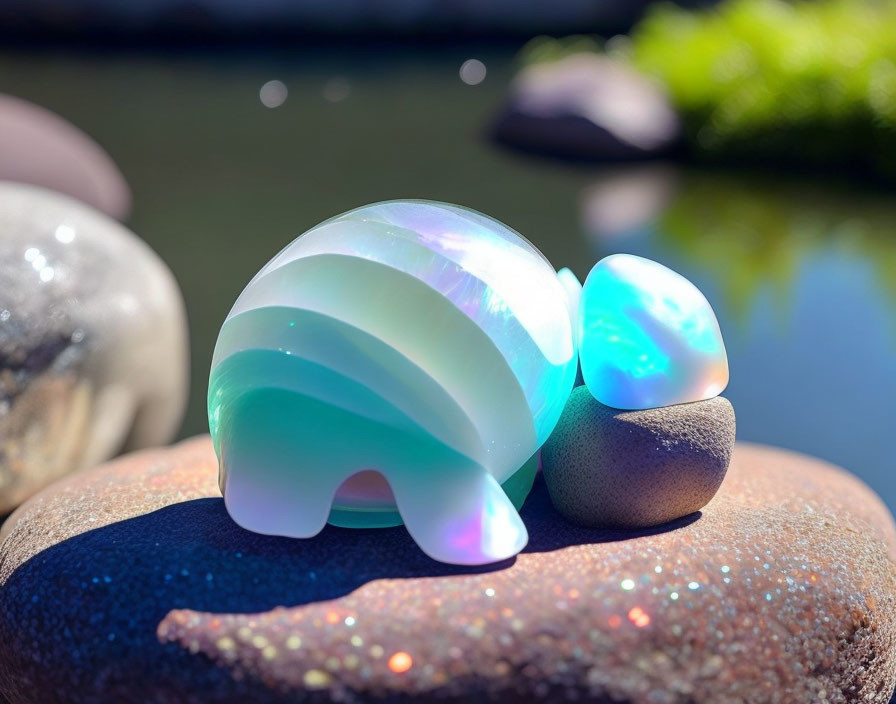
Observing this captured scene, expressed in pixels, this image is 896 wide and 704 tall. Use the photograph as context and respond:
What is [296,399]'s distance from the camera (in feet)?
6.47

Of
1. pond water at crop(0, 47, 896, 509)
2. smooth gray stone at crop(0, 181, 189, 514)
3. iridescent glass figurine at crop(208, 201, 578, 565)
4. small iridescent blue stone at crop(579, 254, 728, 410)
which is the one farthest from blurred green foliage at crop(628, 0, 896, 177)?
iridescent glass figurine at crop(208, 201, 578, 565)

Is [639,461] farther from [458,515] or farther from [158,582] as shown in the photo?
[158,582]

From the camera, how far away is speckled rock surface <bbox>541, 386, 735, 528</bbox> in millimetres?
2051

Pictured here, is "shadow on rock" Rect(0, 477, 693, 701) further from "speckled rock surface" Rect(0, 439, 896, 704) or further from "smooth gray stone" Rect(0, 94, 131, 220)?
"smooth gray stone" Rect(0, 94, 131, 220)

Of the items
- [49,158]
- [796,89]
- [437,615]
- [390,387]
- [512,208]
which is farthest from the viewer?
[796,89]

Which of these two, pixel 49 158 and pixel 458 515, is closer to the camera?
pixel 458 515

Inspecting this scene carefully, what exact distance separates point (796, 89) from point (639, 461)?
7460mm

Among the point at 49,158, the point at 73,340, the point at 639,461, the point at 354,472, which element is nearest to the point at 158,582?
the point at 354,472

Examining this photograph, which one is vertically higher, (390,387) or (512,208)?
(390,387)

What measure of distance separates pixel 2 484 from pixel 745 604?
1.94 meters

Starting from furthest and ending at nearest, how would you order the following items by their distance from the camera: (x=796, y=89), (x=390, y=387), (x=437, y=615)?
(x=796, y=89) → (x=390, y=387) → (x=437, y=615)

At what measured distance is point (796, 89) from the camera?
342 inches

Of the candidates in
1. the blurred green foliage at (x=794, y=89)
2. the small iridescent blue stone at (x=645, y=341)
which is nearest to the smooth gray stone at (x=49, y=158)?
the small iridescent blue stone at (x=645, y=341)

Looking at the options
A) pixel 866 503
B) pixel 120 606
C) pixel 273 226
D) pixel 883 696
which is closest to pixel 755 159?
pixel 273 226
